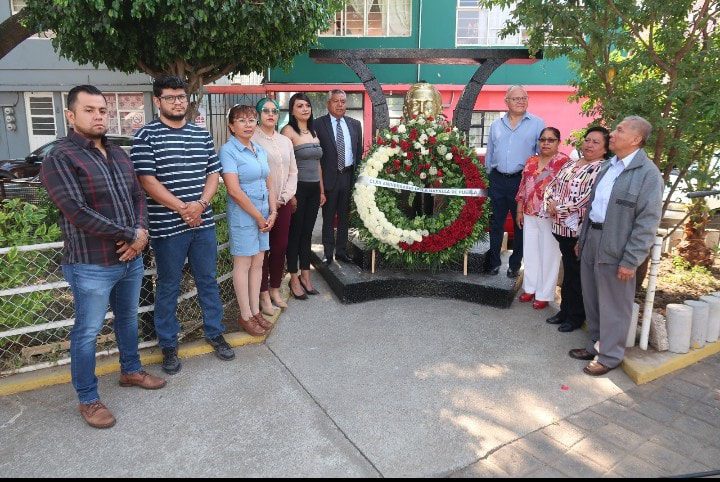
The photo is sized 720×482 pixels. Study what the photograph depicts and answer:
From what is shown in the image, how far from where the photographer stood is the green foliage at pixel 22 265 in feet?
12.0

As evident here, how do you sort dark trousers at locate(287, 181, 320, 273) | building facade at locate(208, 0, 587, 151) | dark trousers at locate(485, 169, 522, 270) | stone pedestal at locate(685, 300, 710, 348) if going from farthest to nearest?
1. building facade at locate(208, 0, 587, 151)
2. dark trousers at locate(485, 169, 522, 270)
3. dark trousers at locate(287, 181, 320, 273)
4. stone pedestal at locate(685, 300, 710, 348)

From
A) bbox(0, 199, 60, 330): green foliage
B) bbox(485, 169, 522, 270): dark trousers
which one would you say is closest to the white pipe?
bbox(485, 169, 522, 270): dark trousers

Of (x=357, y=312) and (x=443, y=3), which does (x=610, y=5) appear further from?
(x=443, y=3)

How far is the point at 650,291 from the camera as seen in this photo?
404 cm

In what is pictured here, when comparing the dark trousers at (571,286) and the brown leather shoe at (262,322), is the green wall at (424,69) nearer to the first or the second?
the dark trousers at (571,286)

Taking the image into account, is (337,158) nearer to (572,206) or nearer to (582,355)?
(572,206)

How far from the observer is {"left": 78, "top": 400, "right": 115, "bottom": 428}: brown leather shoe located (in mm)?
3080

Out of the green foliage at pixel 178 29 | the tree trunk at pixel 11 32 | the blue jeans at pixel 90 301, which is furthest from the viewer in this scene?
the green foliage at pixel 178 29

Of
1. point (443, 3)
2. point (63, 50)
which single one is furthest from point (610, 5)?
point (443, 3)

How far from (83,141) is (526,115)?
407cm

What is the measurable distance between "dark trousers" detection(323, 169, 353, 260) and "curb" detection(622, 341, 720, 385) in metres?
3.01

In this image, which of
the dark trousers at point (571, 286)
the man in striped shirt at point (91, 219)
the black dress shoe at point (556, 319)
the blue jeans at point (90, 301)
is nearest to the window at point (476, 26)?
the dark trousers at point (571, 286)

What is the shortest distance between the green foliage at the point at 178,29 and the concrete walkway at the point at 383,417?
5224 mm

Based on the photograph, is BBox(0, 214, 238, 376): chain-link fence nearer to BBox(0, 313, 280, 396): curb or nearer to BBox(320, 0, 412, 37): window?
BBox(0, 313, 280, 396): curb
